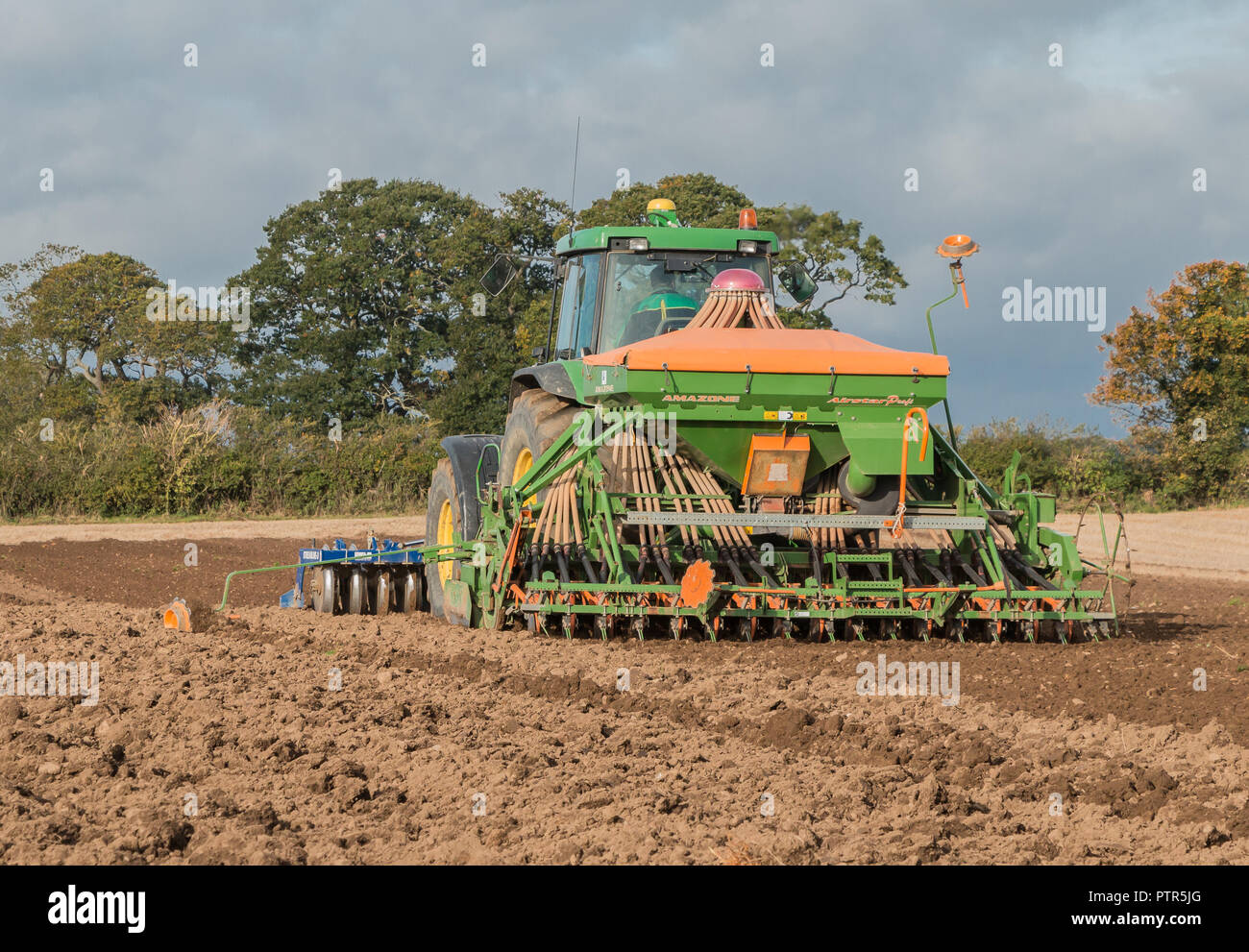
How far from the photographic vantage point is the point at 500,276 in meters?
8.60

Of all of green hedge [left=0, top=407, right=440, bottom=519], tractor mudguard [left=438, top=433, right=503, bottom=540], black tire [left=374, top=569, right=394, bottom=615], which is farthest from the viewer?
green hedge [left=0, top=407, right=440, bottom=519]

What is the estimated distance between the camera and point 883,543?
805 cm

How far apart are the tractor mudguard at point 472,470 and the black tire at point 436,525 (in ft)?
0.22

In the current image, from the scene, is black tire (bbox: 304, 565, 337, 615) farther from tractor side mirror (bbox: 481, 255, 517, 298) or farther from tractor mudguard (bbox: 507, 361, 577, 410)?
tractor side mirror (bbox: 481, 255, 517, 298)

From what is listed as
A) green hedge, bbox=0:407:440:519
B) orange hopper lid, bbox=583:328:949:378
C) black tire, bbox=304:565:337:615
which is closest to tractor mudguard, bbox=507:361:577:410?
orange hopper lid, bbox=583:328:949:378

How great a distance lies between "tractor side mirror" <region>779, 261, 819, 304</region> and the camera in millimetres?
9023

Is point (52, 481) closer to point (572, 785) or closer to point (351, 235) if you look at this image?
point (351, 235)

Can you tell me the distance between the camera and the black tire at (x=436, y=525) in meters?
9.10

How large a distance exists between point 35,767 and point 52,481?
22389 mm

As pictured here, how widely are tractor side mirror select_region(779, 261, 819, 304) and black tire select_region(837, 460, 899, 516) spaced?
178 cm

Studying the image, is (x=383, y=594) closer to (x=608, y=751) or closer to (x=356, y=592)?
(x=356, y=592)

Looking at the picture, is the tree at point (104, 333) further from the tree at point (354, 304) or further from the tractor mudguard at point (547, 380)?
the tractor mudguard at point (547, 380)

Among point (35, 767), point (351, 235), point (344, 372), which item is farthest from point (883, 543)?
point (351, 235)

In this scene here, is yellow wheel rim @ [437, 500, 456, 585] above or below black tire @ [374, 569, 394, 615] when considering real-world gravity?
above
